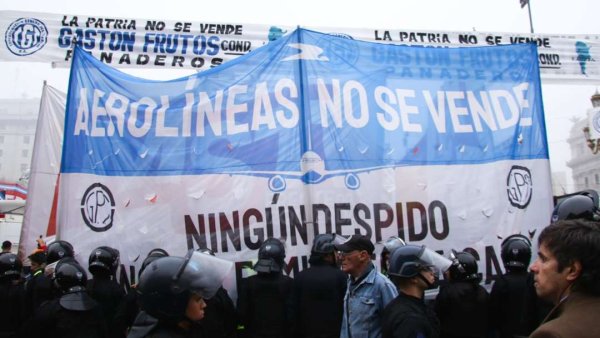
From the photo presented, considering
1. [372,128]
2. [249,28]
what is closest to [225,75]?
[249,28]

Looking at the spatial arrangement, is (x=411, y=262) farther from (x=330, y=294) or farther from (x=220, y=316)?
(x=220, y=316)

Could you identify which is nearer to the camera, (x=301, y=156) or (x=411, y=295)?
(x=411, y=295)

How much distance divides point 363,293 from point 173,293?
7.14ft

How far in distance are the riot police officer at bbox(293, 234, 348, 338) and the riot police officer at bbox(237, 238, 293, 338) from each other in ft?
0.49

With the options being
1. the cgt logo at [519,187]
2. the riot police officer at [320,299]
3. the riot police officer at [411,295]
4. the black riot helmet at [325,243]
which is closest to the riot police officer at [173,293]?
the riot police officer at [411,295]

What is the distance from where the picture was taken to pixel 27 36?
25.1ft

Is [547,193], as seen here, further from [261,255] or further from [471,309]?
[261,255]

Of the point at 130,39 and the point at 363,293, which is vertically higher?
the point at 130,39

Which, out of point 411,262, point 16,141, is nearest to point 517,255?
point 411,262

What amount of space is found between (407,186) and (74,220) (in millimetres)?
4301

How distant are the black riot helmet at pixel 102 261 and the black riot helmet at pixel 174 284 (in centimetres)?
355

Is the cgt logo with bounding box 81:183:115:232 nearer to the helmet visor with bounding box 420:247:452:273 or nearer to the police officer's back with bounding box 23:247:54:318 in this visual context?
the police officer's back with bounding box 23:247:54:318

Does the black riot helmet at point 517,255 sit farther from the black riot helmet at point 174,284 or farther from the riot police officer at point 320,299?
the black riot helmet at point 174,284

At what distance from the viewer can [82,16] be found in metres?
7.62
